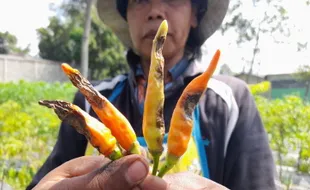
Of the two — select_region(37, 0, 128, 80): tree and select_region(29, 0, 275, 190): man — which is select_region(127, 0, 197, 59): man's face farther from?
select_region(37, 0, 128, 80): tree

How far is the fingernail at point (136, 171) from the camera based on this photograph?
26.0 inches

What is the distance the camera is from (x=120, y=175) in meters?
0.67

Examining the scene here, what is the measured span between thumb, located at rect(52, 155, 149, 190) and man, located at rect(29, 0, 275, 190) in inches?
24.0

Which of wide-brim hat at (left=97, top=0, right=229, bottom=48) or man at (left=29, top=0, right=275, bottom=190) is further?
wide-brim hat at (left=97, top=0, right=229, bottom=48)

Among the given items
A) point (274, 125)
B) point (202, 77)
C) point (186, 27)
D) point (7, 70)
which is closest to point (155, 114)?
point (202, 77)

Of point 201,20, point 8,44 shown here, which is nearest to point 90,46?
point 8,44

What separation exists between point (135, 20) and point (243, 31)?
34.2ft

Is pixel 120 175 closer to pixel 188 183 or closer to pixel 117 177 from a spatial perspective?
pixel 117 177

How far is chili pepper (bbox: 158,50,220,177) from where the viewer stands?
68 centimetres

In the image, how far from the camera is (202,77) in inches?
27.6

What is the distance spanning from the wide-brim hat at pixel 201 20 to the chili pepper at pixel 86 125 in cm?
100

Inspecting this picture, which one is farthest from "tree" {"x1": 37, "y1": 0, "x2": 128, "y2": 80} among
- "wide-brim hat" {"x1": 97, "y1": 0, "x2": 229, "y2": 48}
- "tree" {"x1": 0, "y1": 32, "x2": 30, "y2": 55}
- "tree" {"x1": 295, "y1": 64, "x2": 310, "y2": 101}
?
"wide-brim hat" {"x1": 97, "y1": 0, "x2": 229, "y2": 48}

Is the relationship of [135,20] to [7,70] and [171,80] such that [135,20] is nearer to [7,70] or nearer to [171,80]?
[171,80]

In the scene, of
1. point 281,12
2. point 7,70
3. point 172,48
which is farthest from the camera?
point 7,70
